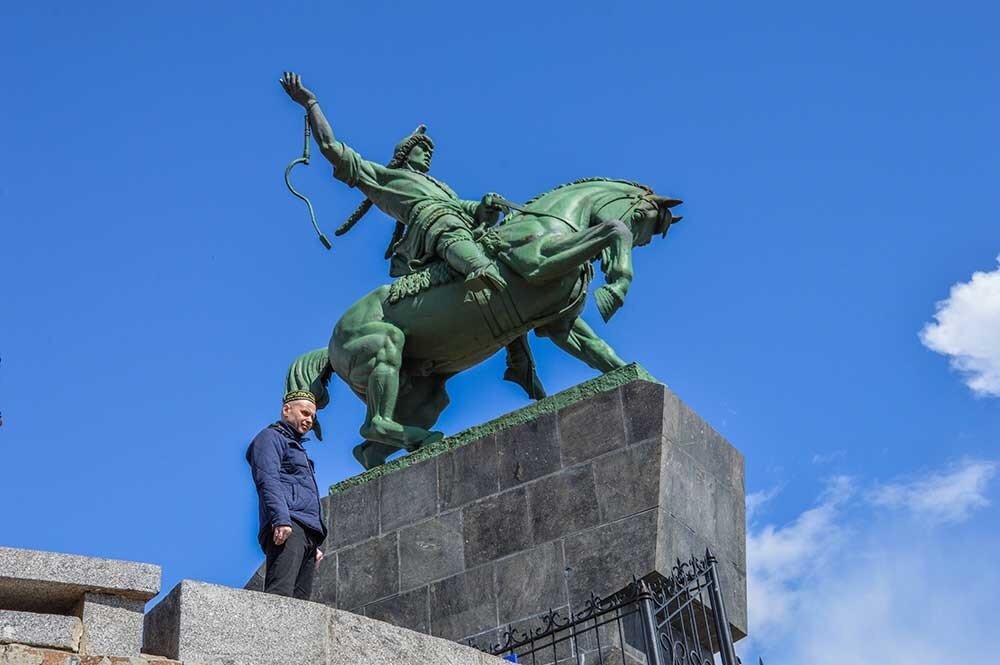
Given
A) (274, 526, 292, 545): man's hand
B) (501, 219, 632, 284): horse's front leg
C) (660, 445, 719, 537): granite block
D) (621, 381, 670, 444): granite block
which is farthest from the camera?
(501, 219, 632, 284): horse's front leg

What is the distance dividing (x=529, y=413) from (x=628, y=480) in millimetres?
1162

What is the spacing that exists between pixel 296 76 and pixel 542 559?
5.08m

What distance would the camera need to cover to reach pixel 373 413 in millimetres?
11977

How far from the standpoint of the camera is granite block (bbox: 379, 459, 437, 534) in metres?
11.2

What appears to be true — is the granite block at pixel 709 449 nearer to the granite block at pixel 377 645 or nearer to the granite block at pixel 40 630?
the granite block at pixel 377 645

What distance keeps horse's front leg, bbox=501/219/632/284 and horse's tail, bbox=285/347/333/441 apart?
2073mm

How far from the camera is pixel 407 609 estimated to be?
10820 millimetres

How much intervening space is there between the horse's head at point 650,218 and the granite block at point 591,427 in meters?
2.00

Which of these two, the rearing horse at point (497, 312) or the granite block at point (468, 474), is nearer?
the granite block at point (468, 474)

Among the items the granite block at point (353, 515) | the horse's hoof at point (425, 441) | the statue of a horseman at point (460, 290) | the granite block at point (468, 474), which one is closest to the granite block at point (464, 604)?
the granite block at point (468, 474)

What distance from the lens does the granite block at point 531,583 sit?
10203 mm

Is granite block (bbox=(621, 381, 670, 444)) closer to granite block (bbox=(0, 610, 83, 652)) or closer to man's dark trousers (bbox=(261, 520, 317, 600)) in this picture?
man's dark trousers (bbox=(261, 520, 317, 600))

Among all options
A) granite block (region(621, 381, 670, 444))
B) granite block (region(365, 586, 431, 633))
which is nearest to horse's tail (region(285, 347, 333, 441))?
granite block (region(365, 586, 431, 633))

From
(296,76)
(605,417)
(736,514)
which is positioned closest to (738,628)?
(736,514)
